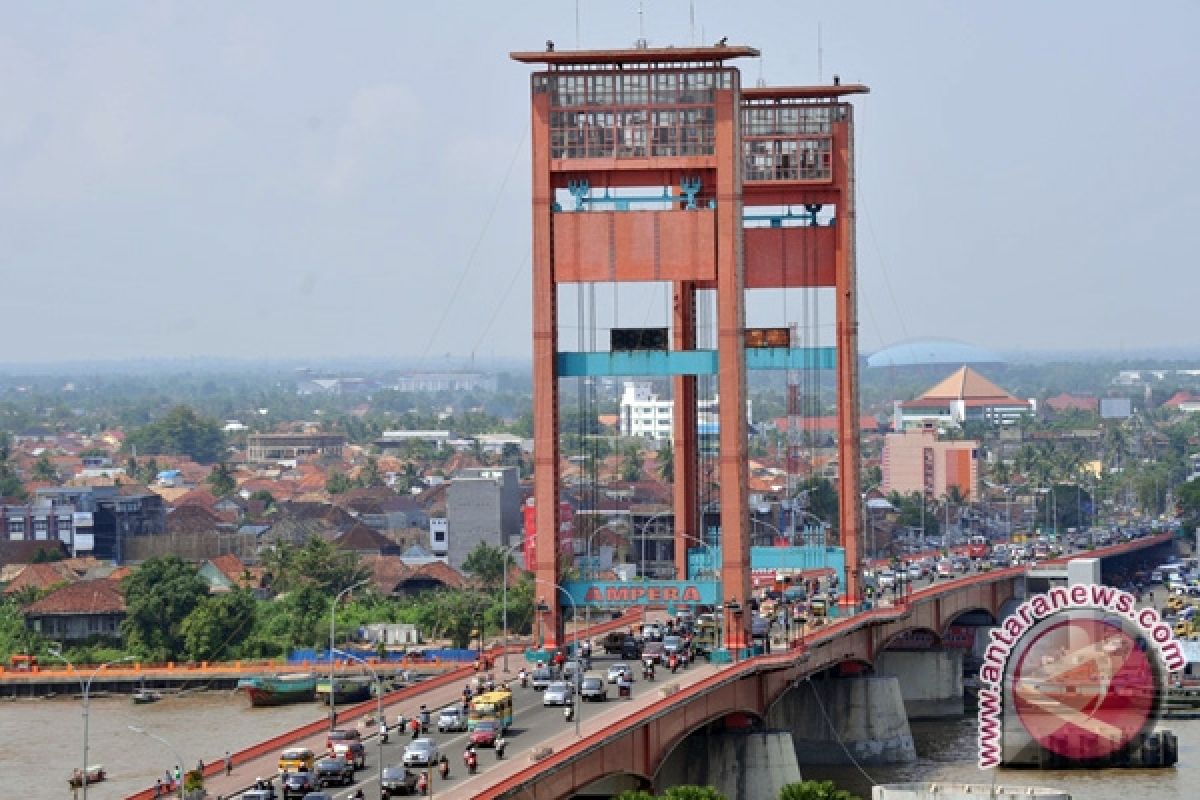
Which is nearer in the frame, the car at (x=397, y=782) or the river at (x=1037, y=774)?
the car at (x=397, y=782)

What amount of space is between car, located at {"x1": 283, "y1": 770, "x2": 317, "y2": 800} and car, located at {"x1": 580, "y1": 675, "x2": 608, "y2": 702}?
65.6 ft

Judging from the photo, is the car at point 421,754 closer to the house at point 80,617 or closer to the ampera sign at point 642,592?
the ampera sign at point 642,592

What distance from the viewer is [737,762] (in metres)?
104

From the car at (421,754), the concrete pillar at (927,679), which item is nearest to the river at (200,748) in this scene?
the concrete pillar at (927,679)

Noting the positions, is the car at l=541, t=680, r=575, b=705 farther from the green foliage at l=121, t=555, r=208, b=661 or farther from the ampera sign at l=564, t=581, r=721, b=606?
the green foliage at l=121, t=555, r=208, b=661

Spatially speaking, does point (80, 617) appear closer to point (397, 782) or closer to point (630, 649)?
point (630, 649)

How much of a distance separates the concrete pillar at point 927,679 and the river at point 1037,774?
27.6 feet

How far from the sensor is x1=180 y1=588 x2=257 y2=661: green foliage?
530 feet

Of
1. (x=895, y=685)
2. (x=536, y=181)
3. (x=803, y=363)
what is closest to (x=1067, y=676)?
(x=895, y=685)

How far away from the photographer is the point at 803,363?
125m

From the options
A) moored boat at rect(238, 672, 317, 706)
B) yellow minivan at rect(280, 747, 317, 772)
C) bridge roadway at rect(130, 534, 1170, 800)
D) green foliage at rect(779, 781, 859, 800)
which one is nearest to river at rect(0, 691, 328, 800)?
moored boat at rect(238, 672, 317, 706)

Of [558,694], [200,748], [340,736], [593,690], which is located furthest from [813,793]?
[200,748]

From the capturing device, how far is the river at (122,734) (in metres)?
114

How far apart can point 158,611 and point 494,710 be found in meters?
77.3
